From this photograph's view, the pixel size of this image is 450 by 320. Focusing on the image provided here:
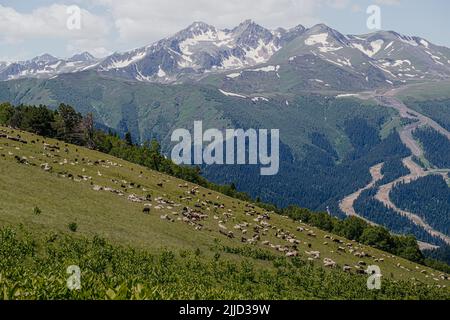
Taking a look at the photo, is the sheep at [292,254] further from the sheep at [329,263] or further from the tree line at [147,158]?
the tree line at [147,158]

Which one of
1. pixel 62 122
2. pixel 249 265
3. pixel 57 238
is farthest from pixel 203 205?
pixel 62 122

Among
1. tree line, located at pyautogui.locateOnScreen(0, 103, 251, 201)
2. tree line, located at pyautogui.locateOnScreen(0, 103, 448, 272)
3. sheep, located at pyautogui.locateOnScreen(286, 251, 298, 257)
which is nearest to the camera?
sheep, located at pyautogui.locateOnScreen(286, 251, 298, 257)

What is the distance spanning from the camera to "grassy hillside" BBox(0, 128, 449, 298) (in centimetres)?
4872

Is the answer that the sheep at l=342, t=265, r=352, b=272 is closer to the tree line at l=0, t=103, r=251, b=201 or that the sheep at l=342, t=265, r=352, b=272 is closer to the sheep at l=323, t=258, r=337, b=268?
the sheep at l=323, t=258, r=337, b=268

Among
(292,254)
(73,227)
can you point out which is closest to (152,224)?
(73,227)

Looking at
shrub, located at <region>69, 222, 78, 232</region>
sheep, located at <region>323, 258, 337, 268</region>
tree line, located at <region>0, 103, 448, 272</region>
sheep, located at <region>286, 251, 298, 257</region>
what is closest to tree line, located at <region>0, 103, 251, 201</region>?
tree line, located at <region>0, 103, 448, 272</region>

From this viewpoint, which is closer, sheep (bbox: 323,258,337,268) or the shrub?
the shrub

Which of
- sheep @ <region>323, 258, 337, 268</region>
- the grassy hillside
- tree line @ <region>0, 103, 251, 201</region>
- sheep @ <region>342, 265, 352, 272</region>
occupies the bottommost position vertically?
sheep @ <region>342, 265, 352, 272</region>

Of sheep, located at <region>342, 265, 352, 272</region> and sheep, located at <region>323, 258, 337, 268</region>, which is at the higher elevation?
sheep, located at <region>323, 258, 337, 268</region>

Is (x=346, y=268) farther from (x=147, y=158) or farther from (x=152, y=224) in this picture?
(x=147, y=158)

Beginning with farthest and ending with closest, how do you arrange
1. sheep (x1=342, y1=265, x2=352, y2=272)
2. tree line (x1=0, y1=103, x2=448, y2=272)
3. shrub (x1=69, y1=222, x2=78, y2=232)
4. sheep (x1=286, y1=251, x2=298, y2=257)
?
tree line (x1=0, y1=103, x2=448, y2=272)
sheep (x1=342, y1=265, x2=352, y2=272)
sheep (x1=286, y1=251, x2=298, y2=257)
shrub (x1=69, y1=222, x2=78, y2=232)

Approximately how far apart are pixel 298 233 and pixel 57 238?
55.2 m

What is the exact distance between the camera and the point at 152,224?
66.2m
